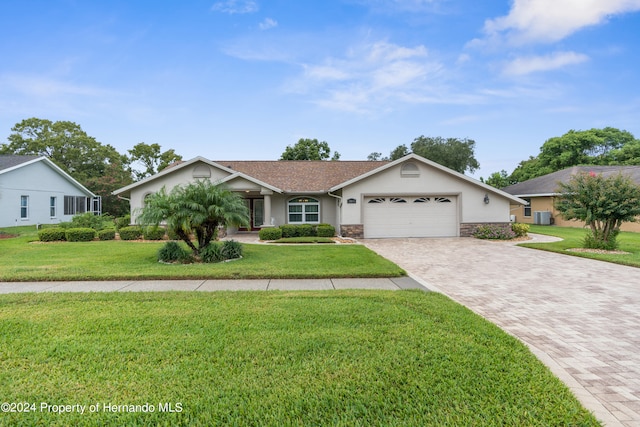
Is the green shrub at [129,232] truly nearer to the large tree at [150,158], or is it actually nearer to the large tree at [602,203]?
the large tree at [602,203]

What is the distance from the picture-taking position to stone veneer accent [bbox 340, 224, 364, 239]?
16719 mm

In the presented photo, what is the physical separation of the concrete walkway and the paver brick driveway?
1.12m

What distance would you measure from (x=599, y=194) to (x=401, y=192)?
790cm

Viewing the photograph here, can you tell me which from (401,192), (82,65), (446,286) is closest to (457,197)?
(401,192)

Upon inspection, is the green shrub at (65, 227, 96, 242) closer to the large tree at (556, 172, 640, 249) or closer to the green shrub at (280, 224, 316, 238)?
the green shrub at (280, 224, 316, 238)

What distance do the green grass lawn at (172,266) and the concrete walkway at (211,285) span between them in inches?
11.1

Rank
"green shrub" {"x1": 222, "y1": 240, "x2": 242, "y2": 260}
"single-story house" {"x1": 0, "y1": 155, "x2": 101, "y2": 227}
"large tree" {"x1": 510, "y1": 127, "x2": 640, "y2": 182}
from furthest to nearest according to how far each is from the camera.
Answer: "large tree" {"x1": 510, "y1": 127, "x2": 640, "y2": 182} < "single-story house" {"x1": 0, "y1": 155, "x2": 101, "y2": 227} < "green shrub" {"x1": 222, "y1": 240, "x2": 242, "y2": 260}

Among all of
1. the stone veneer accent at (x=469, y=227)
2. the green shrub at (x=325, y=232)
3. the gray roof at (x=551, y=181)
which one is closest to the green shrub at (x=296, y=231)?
the green shrub at (x=325, y=232)

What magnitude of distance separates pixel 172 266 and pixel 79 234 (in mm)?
9519

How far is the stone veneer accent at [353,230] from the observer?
16719mm

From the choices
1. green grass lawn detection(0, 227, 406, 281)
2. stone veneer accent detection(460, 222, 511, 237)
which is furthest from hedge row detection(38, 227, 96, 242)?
stone veneer accent detection(460, 222, 511, 237)

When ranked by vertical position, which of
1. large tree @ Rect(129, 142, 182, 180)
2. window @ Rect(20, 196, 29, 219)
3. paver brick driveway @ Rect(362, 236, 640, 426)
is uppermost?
large tree @ Rect(129, 142, 182, 180)

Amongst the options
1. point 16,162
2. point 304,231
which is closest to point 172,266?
point 304,231

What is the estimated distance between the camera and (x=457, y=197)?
56.9 feet
